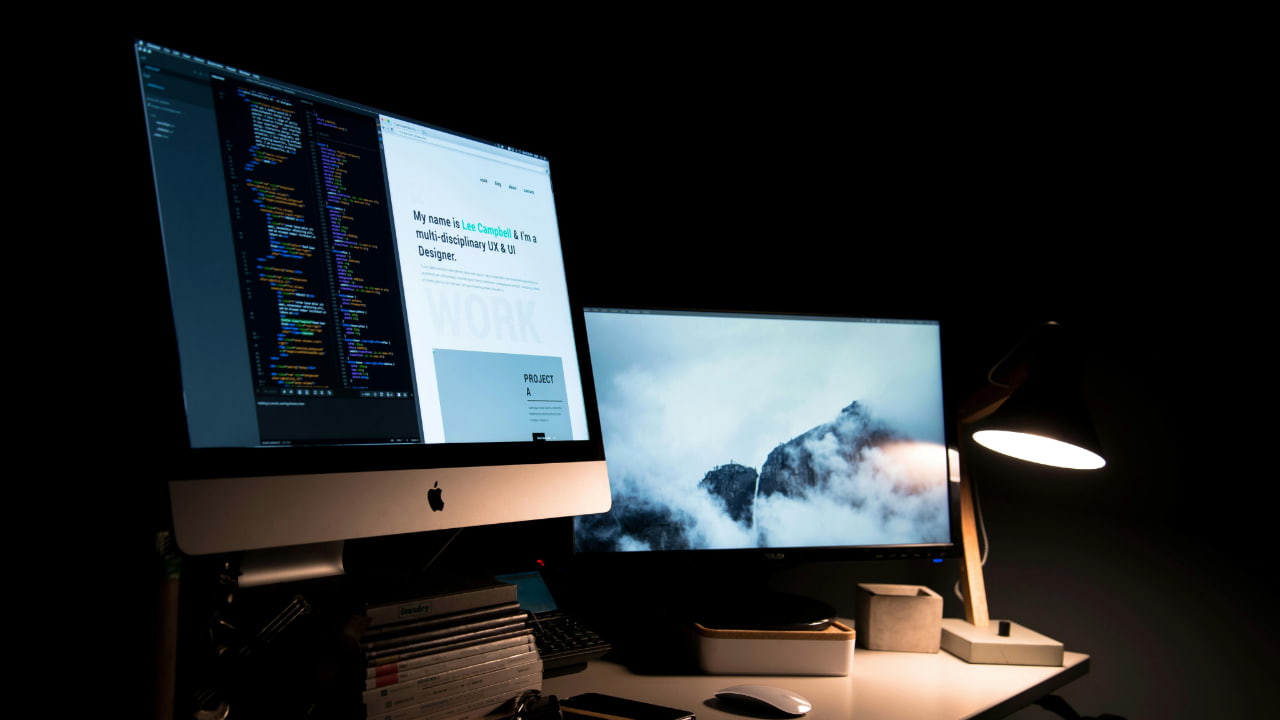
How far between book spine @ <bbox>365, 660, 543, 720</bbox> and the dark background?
2.23 ft

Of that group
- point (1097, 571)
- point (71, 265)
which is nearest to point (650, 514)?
point (71, 265)

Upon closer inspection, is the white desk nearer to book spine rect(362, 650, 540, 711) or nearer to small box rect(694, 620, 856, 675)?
small box rect(694, 620, 856, 675)

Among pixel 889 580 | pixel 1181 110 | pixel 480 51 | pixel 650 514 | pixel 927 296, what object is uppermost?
pixel 480 51

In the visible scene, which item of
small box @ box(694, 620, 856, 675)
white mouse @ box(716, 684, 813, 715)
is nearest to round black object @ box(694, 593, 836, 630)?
small box @ box(694, 620, 856, 675)

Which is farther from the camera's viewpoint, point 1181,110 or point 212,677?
point 1181,110

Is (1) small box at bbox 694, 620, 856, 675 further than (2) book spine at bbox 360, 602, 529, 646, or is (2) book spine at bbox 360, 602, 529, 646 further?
(1) small box at bbox 694, 620, 856, 675

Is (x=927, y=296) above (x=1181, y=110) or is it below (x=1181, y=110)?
below

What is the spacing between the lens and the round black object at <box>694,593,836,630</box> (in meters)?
1.06

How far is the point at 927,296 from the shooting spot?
1.67m

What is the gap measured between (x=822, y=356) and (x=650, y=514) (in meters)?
0.40

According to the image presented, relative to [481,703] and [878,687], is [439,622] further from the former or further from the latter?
[878,687]

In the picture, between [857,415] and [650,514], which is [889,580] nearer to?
[857,415]

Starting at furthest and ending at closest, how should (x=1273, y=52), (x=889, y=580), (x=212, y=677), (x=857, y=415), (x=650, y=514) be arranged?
(x=889, y=580)
(x=1273, y=52)
(x=857, y=415)
(x=650, y=514)
(x=212, y=677)

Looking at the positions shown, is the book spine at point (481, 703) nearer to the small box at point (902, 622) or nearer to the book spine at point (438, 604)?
the book spine at point (438, 604)
